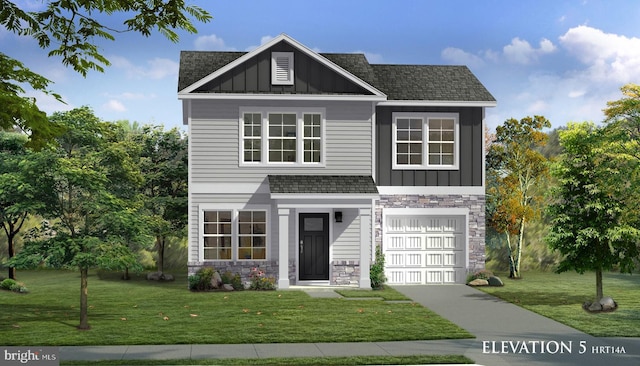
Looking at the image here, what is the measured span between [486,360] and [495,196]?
51.8ft

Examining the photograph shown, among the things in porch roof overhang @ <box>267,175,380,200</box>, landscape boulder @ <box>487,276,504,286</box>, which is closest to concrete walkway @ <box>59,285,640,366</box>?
porch roof overhang @ <box>267,175,380,200</box>

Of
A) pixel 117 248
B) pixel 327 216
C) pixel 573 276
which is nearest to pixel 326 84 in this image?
pixel 327 216

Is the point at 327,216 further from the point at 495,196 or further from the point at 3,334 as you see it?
the point at 3,334

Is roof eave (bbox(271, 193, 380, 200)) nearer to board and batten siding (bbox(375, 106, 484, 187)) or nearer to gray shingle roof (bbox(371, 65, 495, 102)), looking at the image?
board and batten siding (bbox(375, 106, 484, 187))

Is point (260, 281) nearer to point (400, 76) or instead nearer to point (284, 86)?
point (284, 86)

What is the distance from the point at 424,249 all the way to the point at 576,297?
5260 millimetres

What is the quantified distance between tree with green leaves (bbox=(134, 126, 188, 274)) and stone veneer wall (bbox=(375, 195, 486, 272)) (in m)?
7.93

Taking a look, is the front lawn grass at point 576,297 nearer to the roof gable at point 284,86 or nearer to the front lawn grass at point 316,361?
the front lawn grass at point 316,361

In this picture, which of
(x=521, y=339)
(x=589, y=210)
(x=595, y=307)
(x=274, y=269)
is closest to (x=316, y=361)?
(x=521, y=339)

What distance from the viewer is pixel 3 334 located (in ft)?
51.7

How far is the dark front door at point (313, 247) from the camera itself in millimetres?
24688

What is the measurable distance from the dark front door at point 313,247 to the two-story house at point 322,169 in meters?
0.03

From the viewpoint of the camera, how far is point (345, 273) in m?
24.5

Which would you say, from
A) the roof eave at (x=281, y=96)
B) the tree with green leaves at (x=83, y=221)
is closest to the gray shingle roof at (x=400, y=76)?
the roof eave at (x=281, y=96)
